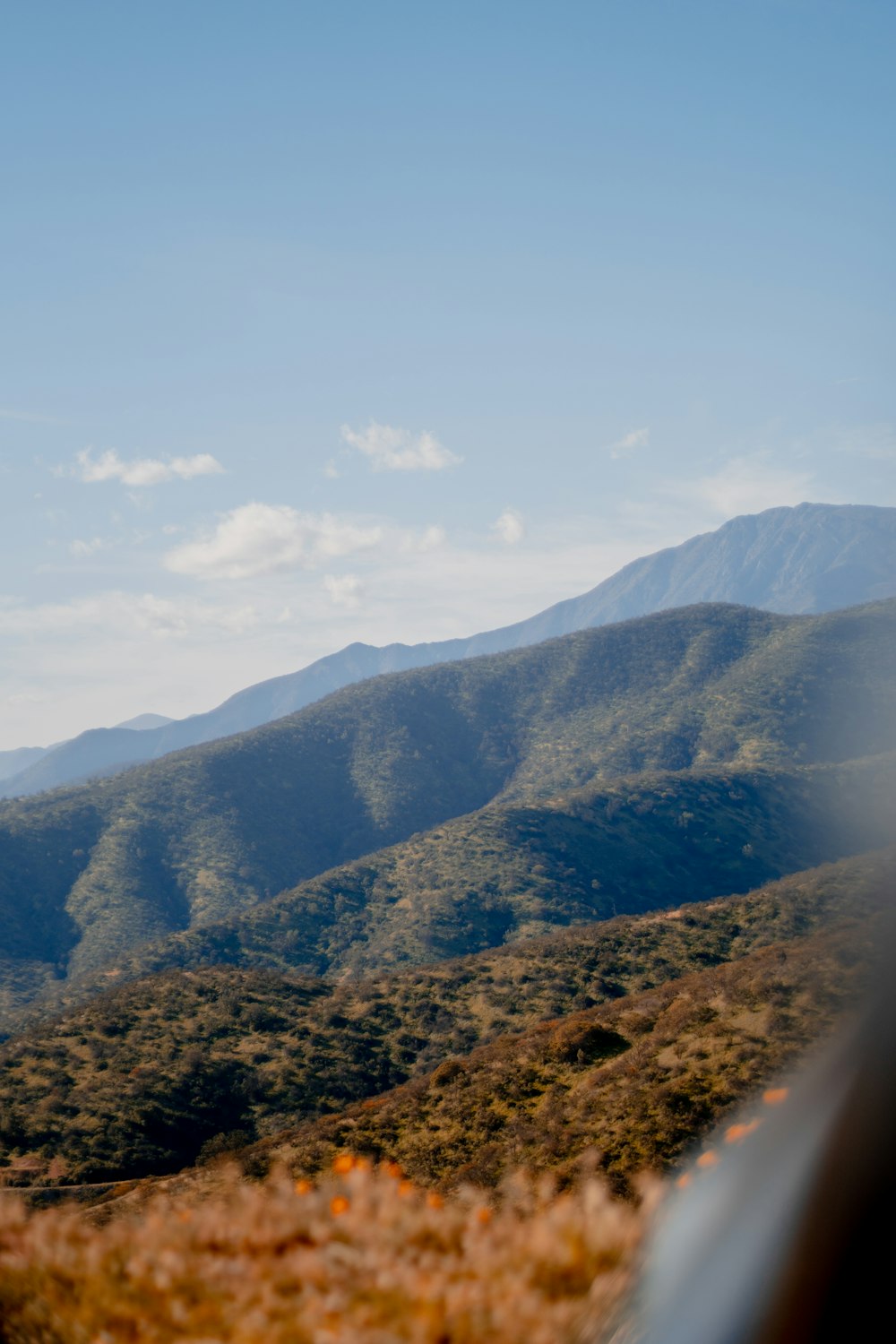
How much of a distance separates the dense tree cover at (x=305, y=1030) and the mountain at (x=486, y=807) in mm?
29833

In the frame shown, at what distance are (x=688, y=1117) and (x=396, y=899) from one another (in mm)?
74234

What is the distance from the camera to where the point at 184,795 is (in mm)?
134625

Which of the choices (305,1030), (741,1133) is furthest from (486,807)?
(741,1133)

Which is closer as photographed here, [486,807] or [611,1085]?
[611,1085]

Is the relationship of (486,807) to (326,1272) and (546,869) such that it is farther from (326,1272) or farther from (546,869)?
(326,1272)

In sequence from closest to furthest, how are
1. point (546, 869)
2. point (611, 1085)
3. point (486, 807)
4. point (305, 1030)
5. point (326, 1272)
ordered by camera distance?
point (326, 1272), point (611, 1085), point (305, 1030), point (546, 869), point (486, 807)

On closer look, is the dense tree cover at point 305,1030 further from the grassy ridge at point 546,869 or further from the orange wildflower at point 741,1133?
the grassy ridge at point 546,869

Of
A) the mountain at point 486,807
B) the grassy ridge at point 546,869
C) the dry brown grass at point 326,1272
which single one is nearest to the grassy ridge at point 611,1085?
the dry brown grass at point 326,1272

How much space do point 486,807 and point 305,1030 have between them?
73591 mm

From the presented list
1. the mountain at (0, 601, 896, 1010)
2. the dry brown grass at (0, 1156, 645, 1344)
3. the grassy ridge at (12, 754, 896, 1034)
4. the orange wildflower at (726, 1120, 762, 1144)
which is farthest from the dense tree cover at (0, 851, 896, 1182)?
the mountain at (0, 601, 896, 1010)

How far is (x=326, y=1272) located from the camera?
366cm

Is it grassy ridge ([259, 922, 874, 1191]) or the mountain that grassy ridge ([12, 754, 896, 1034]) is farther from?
grassy ridge ([259, 922, 874, 1191])

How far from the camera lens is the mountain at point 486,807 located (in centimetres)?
8538

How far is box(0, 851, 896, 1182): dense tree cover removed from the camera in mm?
28141
